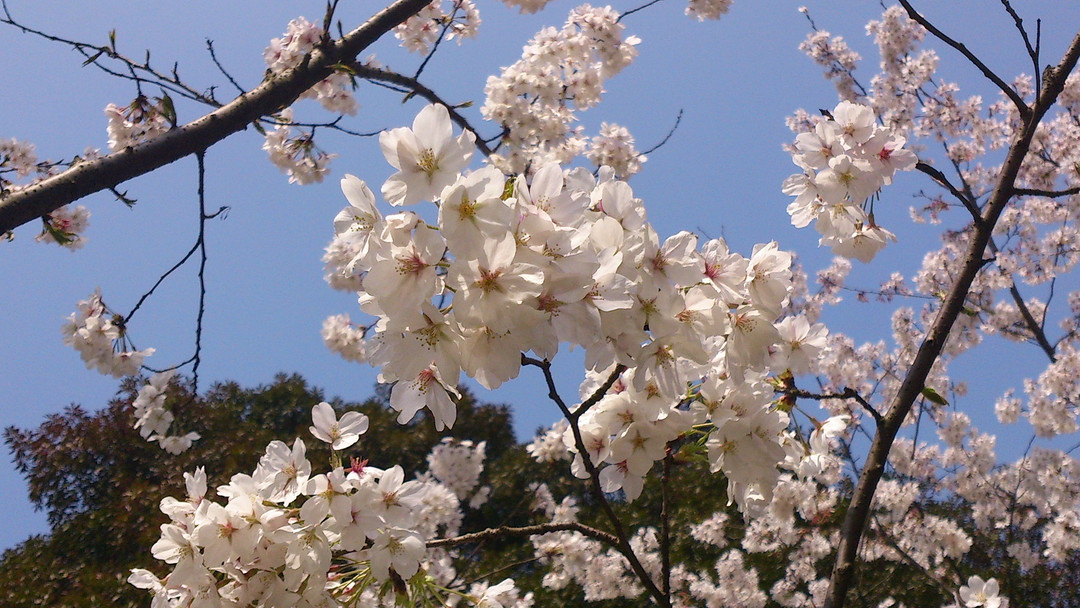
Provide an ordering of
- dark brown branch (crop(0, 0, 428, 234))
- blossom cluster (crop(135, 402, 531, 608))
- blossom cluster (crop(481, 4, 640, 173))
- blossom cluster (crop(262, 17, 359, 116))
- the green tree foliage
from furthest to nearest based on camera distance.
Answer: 1. the green tree foliage
2. blossom cluster (crop(481, 4, 640, 173))
3. blossom cluster (crop(262, 17, 359, 116))
4. dark brown branch (crop(0, 0, 428, 234))
5. blossom cluster (crop(135, 402, 531, 608))

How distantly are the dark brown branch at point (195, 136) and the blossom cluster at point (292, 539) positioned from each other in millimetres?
1157

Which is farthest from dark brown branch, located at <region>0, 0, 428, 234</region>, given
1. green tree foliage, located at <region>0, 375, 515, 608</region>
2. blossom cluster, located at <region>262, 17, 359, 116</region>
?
green tree foliage, located at <region>0, 375, 515, 608</region>

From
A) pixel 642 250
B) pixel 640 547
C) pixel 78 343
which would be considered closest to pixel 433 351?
pixel 642 250

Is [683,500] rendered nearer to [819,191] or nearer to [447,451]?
[447,451]

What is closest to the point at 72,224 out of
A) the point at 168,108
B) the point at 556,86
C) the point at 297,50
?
the point at 297,50

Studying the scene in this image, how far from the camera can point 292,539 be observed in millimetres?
1175

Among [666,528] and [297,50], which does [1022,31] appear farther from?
[297,50]

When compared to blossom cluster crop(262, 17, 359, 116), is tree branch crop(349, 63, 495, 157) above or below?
below

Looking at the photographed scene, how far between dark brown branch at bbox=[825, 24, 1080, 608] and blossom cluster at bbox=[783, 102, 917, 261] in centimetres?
38

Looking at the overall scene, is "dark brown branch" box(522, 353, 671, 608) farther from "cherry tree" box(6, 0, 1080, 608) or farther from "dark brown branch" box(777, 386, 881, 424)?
"dark brown branch" box(777, 386, 881, 424)

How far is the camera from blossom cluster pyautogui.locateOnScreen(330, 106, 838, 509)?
0.86 meters

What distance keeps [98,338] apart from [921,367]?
368 centimetres

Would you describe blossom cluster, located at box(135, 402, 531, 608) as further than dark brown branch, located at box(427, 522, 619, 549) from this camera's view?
No

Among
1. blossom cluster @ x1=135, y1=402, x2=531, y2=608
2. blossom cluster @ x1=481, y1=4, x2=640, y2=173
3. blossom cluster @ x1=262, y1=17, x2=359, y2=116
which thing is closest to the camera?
blossom cluster @ x1=135, y1=402, x2=531, y2=608
